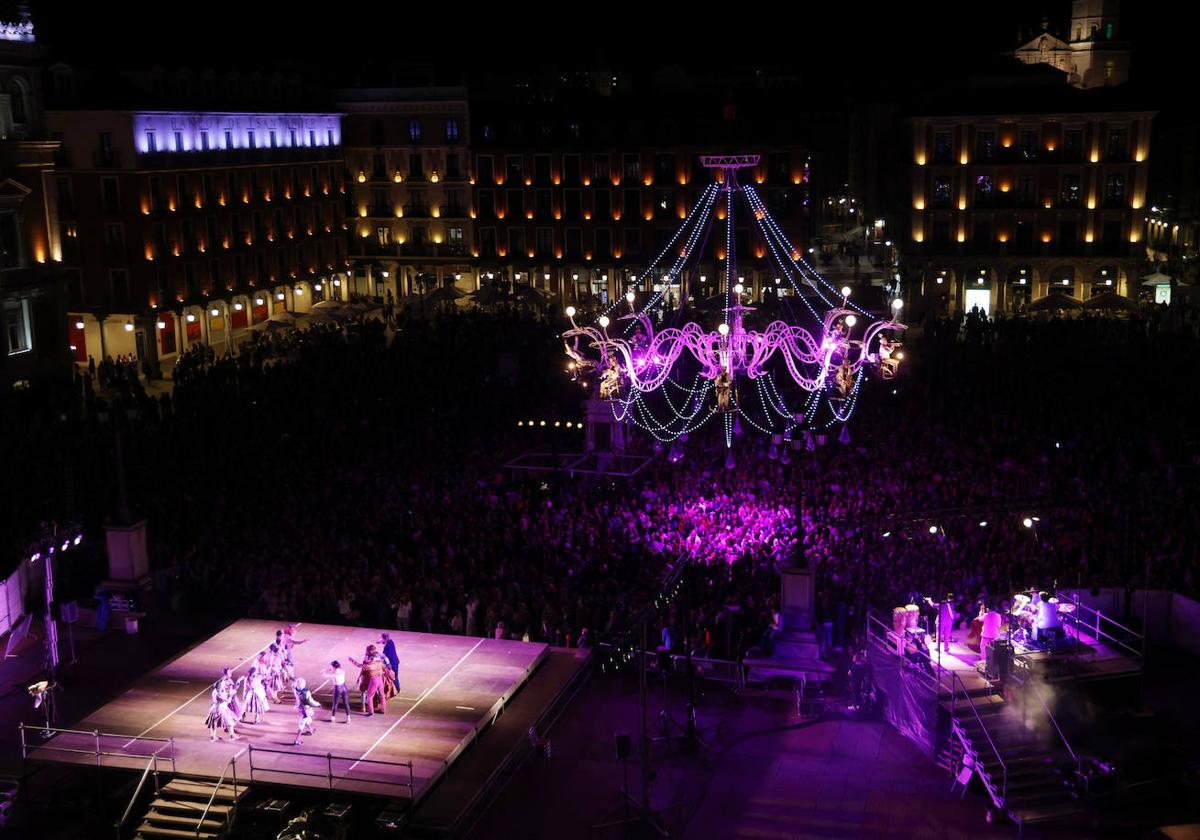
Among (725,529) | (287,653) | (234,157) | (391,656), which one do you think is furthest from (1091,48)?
(287,653)

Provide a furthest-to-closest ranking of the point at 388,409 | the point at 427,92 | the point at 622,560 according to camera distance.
Answer: the point at 427,92 → the point at 388,409 → the point at 622,560

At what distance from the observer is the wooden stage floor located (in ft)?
56.3

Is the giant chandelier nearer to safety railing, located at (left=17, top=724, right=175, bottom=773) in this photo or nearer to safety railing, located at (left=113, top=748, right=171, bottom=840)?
safety railing, located at (left=17, top=724, right=175, bottom=773)

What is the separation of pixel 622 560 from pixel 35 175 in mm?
25365

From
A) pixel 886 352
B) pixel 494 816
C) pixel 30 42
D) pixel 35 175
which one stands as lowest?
pixel 494 816

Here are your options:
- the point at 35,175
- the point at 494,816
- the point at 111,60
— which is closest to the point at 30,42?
the point at 35,175

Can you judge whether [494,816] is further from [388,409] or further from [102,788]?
[388,409]

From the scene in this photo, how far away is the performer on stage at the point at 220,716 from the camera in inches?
709

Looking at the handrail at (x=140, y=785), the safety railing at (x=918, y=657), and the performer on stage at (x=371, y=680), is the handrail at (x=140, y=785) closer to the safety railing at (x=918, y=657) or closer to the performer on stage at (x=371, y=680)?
the performer on stage at (x=371, y=680)

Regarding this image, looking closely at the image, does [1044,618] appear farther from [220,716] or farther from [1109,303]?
[1109,303]

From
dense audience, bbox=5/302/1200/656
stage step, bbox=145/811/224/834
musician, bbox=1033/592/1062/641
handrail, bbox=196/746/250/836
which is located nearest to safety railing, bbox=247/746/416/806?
handrail, bbox=196/746/250/836

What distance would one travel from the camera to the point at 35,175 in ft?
127

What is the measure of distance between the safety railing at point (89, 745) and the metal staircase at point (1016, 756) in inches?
434

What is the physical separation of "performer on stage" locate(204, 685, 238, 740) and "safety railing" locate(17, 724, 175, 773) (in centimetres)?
60
